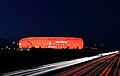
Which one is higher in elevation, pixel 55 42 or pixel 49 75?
pixel 55 42

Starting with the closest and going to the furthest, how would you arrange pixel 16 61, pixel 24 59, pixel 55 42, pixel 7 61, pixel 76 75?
pixel 76 75, pixel 7 61, pixel 16 61, pixel 24 59, pixel 55 42

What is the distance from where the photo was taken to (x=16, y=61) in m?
40.3

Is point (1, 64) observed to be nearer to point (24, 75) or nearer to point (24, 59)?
point (24, 59)

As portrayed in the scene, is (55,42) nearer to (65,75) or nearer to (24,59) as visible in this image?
(24,59)

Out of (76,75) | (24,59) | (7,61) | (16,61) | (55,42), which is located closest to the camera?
(76,75)

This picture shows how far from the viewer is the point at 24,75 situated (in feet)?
76.2

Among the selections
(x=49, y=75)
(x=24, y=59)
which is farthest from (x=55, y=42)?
(x=49, y=75)

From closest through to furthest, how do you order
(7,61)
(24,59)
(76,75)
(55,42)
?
1. (76,75)
2. (7,61)
3. (24,59)
4. (55,42)

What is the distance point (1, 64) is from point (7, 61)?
2918mm

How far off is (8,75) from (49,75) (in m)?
3.77

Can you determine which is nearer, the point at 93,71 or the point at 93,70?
the point at 93,71

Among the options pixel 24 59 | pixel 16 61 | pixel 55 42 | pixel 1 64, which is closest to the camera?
pixel 1 64

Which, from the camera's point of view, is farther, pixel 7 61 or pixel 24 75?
pixel 7 61

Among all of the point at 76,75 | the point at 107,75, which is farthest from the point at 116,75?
the point at 76,75
